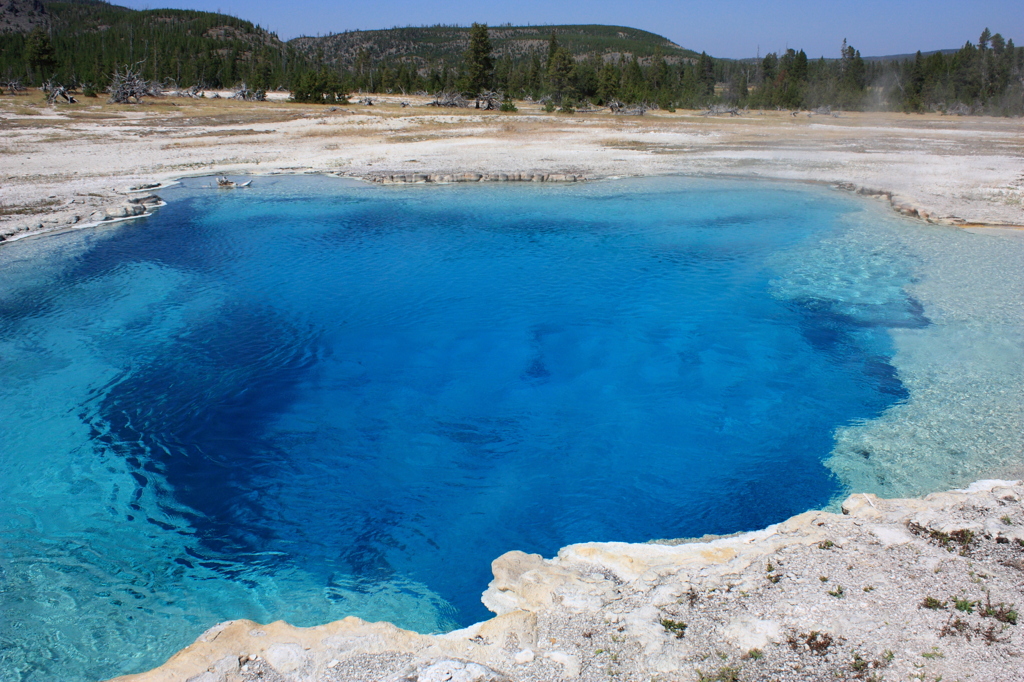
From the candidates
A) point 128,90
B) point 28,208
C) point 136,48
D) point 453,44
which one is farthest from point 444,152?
point 453,44

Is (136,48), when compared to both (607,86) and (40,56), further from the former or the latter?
(607,86)

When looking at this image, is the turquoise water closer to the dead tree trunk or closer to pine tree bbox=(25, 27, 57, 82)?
the dead tree trunk

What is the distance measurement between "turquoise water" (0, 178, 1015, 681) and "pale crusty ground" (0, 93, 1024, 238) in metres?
3.11

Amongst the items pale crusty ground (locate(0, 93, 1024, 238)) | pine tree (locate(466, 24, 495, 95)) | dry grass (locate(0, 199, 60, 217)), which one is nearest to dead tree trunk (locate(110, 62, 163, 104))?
pale crusty ground (locate(0, 93, 1024, 238))

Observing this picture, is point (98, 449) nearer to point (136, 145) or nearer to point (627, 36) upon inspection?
point (136, 145)

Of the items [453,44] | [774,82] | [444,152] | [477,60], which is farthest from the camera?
[453,44]

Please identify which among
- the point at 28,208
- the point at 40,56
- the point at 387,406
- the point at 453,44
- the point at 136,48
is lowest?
the point at 387,406

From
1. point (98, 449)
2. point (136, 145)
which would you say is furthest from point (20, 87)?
point (98, 449)

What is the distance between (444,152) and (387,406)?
14949mm

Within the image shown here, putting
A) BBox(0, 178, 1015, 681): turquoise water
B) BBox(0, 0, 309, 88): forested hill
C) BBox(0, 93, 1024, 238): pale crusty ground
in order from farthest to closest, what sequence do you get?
BBox(0, 0, 309, 88): forested hill → BBox(0, 93, 1024, 238): pale crusty ground → BBox(0, 178, 1015, 681): turquoise water

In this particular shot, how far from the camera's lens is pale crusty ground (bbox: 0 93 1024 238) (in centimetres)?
1333

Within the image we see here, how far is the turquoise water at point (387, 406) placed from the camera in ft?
13.6

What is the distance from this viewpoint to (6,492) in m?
4.90

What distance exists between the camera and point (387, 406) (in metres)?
6.31
